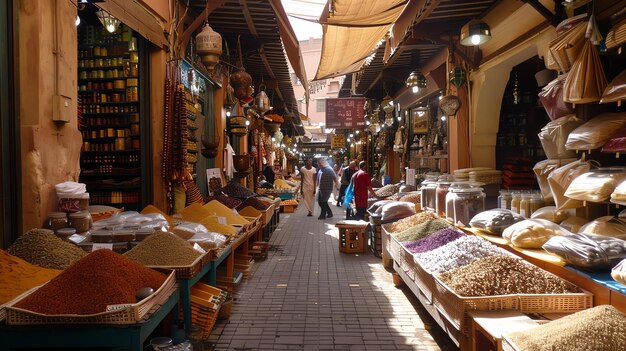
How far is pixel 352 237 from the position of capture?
26.1 feet

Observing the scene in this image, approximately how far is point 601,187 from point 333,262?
4.53 metres

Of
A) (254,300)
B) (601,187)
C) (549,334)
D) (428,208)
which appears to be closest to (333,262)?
(428,208)

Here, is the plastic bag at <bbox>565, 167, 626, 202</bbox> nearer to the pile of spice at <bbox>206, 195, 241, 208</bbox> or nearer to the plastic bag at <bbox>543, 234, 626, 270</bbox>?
the plastic bag at <bbox>543, 234, 626, 270</bbox>

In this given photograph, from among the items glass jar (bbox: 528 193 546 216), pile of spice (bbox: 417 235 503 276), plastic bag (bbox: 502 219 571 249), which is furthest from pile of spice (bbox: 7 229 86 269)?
glass jar (bbox: 528 193 546 216)

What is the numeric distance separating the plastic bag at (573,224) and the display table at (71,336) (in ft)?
10.6

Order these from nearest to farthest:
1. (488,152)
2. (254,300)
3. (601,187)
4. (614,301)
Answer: (614,301), (601,187), (254,300), (488,152)

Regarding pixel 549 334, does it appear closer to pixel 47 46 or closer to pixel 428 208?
pixel 47 46

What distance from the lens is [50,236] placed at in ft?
10.6

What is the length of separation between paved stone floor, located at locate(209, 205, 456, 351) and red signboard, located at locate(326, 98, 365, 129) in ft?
27.4

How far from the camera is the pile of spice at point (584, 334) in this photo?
205 centimetres

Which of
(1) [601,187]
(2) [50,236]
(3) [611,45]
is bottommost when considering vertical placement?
(2) [50,236]

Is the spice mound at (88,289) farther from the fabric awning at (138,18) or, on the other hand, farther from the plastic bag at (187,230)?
the fabric awning at (138,18)

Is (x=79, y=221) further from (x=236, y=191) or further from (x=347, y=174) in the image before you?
(x=347, y=174)

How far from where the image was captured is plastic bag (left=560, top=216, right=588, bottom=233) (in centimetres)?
366
